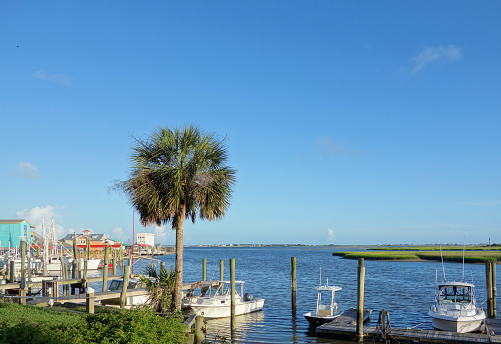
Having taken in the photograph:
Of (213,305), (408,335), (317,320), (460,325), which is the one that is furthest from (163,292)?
(460,325)

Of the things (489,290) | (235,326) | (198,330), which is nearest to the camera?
(198,330)

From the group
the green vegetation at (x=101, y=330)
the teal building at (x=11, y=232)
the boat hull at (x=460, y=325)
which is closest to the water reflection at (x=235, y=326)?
the green vegetation at (x=101, y=330)

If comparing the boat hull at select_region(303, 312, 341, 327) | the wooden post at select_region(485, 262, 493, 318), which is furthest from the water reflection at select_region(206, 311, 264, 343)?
the wooden post at select_region(485, 262, 493, 318)

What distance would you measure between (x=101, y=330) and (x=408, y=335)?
52.3ft

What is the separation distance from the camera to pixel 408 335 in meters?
22.1

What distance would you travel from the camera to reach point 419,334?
2211cm

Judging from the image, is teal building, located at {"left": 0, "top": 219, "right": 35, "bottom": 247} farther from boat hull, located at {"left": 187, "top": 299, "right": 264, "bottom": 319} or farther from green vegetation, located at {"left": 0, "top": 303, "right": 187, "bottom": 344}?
green vegetation, located at {"left": 0, "top": 303, "right": 187, "bottom": 344}

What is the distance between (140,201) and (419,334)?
14857 millimetres

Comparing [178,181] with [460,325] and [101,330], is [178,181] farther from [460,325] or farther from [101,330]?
[460,325]

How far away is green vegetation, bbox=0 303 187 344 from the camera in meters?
10.8

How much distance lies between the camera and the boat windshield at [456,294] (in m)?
26.5

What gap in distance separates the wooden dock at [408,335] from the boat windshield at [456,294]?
215 cm

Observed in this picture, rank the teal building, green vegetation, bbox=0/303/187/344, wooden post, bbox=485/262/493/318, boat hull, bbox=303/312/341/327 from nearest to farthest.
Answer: green vegetation, bbox=0/303/187/344
boat hull, bbox=303/312/341/327
wooden post, bbox=485/262/493/318
the teal building

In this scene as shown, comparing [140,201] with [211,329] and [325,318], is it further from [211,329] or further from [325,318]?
→ [325,318]
